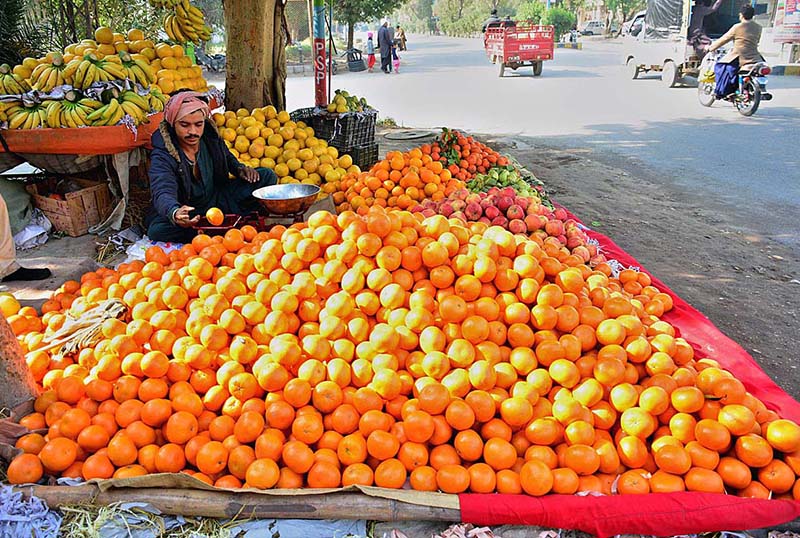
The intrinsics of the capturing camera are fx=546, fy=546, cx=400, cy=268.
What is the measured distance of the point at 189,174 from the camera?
4395 mm

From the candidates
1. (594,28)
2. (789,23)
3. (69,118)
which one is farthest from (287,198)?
(594,28)

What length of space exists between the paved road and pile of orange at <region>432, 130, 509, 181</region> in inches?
113

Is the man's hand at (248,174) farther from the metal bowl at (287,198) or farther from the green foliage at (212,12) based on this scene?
the green foliage at (212,12)

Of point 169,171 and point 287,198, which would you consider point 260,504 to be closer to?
point 287,198

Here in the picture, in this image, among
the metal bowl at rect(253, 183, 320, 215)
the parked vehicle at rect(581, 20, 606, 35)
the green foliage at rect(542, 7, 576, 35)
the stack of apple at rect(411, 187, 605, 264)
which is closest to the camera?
the stack of apple at rect(411, 187, 605, 264)

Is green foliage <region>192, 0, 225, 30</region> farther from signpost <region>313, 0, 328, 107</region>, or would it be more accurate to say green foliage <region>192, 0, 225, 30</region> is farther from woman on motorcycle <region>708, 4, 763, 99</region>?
woman on motorcycle <region>708, 4, 763, 99</region>

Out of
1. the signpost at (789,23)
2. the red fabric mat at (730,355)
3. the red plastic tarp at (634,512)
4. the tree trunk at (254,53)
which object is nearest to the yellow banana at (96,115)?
the tree trunk at (254,53)

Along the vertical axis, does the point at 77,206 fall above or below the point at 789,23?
below

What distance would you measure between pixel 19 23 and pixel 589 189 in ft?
25.8

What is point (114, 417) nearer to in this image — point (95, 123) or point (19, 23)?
point (95, 123)

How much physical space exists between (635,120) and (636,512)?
1093 centimetres

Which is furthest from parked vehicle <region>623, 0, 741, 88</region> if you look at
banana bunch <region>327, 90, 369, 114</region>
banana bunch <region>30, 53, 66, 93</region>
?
banana bunch <region>30, 53, 66, 93</region>

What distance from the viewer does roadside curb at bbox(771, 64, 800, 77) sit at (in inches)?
674

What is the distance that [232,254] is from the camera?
2.99 meters
